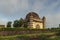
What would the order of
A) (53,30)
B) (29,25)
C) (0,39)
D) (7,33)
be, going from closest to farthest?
(0,39) → (7,33) → (53,30) → (29,25)

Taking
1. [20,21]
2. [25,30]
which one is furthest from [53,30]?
Answer: [20,21]

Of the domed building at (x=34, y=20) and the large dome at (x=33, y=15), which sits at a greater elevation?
the large dome at (x=33, y=15)

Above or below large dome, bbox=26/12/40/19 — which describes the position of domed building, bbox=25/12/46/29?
below

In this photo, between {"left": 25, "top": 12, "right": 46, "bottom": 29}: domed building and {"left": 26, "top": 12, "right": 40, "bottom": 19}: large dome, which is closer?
{"left": 25, "top": 12, "right": 46, "bottom": 29}: domed building

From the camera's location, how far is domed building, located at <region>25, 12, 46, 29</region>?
45.5 m

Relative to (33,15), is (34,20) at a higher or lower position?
lower

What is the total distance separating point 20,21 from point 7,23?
3.16 m

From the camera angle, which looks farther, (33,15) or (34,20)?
(33,15)

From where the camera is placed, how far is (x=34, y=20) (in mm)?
46344

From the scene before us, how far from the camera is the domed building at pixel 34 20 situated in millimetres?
45494

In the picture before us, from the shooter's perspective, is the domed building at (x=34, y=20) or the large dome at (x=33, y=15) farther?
the large dome at (x=33, y=15)

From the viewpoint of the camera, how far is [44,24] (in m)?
48.2

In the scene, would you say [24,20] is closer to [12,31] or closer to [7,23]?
[7,23]

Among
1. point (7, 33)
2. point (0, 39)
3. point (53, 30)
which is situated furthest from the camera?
point (53, 30)
